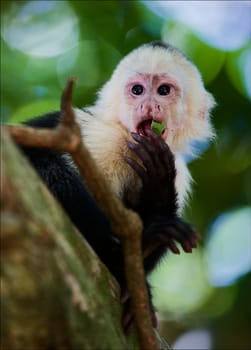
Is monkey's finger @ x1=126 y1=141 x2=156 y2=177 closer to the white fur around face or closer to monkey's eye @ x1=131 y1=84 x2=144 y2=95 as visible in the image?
the white fur around face

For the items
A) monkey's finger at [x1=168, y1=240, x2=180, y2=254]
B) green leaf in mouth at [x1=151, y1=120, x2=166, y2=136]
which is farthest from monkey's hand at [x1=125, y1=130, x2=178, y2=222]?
green leaf in mouth at [x1=151, y1=120, x2=166, y2=136]

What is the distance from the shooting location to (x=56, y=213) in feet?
6.59

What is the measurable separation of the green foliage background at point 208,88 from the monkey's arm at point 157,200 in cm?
262

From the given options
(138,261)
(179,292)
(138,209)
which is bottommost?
(179,292)

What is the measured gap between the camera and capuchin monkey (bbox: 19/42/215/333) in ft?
10.2

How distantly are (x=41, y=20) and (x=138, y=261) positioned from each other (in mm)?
4970

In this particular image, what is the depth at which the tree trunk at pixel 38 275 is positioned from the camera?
175 centimetres

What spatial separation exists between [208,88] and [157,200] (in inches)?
120

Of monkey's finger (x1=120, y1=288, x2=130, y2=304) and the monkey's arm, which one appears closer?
monkey's finger (x1=120, y1=288, x2=130, y2=304)

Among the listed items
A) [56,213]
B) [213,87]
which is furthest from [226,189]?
[56,213]

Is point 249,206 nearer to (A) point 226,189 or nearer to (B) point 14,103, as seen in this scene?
(A) point 226,189

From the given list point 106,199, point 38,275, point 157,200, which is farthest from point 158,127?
point 38,275

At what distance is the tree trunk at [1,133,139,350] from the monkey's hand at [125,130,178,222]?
1053 millimetres

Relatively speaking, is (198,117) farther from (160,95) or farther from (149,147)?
(149,147)
